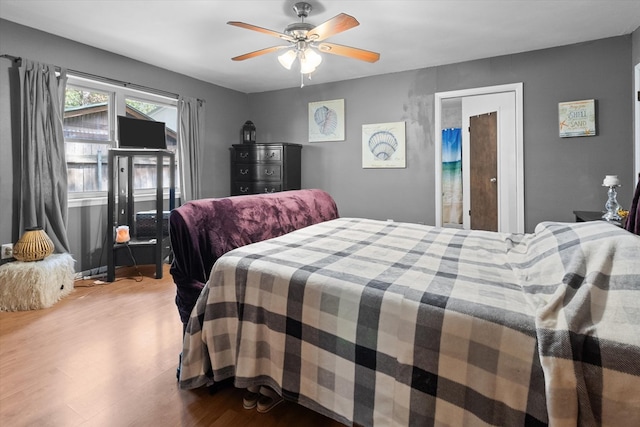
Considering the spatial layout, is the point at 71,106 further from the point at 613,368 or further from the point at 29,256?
the point at 613,368

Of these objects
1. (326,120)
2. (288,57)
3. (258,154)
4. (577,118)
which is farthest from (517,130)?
(258,154)

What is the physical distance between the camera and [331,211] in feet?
9.48

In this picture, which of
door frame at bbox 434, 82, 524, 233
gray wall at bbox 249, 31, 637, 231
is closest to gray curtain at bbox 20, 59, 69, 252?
gray wall at bbox 249, 31, 637, 231

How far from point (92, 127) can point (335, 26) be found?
297 cm

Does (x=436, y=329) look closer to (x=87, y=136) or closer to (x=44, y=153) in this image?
(x=44, y=153)

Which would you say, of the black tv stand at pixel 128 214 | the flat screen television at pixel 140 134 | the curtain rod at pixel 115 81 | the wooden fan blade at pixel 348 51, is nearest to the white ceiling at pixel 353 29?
the curtain rod at pixel 115 81

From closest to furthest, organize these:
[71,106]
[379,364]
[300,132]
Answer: [379,364]
[71,106]
[300,132]

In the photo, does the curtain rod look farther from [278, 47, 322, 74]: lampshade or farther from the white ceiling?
[278, 47, 322, 74]: lampshade

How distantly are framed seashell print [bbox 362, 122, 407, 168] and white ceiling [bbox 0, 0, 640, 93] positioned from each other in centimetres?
82

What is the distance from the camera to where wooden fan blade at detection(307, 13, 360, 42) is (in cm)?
205

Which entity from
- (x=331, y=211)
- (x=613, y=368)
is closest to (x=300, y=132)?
(x=331, y=211)

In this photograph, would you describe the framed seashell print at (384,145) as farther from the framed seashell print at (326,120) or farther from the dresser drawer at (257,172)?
the dresser drawer at (257,172)

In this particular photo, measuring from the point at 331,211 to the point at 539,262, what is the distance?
5.91 ft

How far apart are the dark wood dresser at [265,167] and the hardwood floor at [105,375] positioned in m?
2.38
